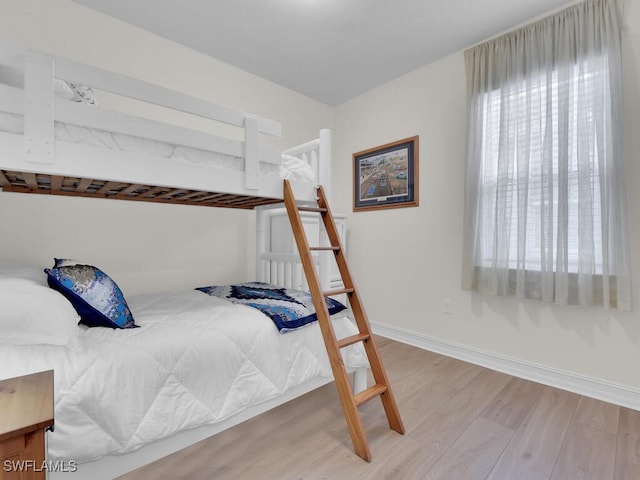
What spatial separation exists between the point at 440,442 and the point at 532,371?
1162 mm

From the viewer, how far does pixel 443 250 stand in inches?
108

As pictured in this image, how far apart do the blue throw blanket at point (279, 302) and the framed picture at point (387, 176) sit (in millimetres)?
1513

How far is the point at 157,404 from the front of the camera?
1179 mm

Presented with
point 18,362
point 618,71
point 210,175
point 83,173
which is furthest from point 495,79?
point 18,362

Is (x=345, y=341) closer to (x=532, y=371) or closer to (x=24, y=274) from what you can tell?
(x=24, y=274)

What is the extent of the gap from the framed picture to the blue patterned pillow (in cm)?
243

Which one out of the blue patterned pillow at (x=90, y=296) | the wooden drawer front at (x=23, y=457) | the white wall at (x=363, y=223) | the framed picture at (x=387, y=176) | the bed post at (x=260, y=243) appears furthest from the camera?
the framed picture at (x=387, y=176)

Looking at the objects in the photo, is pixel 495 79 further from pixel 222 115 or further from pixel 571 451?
pixel 571 451

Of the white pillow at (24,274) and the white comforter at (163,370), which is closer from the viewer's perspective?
the white comforter at (163,370)

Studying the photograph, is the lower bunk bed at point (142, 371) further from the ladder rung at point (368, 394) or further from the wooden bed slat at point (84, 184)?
the wooden bed slat at point (84, 184)

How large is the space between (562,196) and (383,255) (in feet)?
5.07

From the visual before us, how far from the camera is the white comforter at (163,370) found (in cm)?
103

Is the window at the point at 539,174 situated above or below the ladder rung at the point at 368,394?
above

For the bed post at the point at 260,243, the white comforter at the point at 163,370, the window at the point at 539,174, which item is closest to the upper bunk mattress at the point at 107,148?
the white comforter at the point at 163,370
